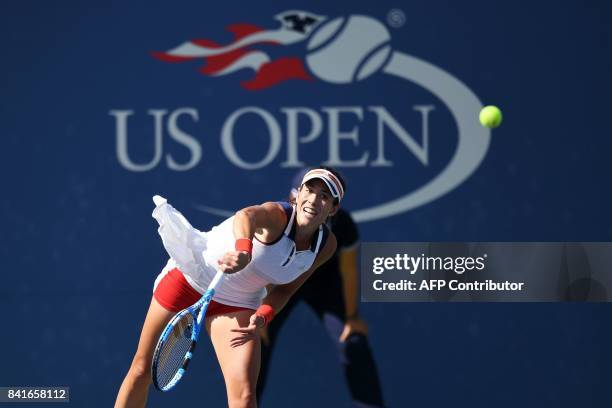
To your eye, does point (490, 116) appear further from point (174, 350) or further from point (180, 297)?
point (174, 350)

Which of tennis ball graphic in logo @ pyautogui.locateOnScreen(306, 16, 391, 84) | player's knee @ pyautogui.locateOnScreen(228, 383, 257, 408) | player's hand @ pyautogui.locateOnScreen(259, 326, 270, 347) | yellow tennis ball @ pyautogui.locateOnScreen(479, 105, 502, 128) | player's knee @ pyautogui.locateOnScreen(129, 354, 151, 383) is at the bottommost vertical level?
player's knee @ pyautogui.locateOnScreen(228, 383, 257, 408)

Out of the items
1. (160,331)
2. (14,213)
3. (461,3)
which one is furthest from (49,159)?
(461,3)

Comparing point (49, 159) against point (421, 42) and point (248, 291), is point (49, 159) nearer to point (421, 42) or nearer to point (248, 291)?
point (248, 291)

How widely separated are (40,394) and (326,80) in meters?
1.98

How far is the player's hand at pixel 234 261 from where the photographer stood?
418 centimetres

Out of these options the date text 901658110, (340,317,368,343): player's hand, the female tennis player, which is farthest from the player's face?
the date text 901658110

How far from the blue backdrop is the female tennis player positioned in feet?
2.09

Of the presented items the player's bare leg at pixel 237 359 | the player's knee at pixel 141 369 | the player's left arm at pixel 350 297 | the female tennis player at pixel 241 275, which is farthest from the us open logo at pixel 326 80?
the player's knee at pixel 141 369

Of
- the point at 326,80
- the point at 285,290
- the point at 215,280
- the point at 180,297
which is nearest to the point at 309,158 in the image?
the point at 326,80

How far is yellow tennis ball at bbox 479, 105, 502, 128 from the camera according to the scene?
5207 mm

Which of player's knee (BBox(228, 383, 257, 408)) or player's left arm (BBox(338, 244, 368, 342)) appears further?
player's left arm (BBox(338, 244, 368, 342))

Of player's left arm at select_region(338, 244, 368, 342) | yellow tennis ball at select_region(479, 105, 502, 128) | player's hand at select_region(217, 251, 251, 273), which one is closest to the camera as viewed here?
player's hand at select_region(217, 251, 251, 273)

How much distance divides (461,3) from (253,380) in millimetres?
1962

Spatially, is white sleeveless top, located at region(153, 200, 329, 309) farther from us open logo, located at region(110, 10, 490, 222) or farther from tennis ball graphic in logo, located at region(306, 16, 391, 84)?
tennis ball graphic in logo, located at region(306, 16, 391, 84)
